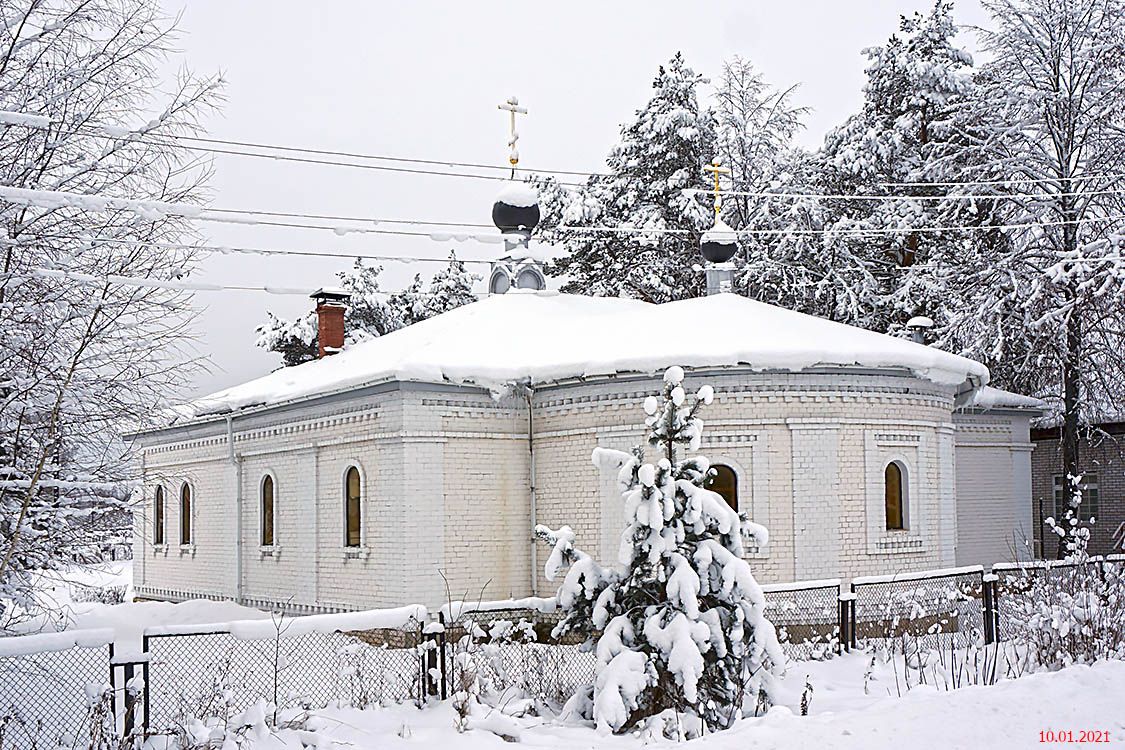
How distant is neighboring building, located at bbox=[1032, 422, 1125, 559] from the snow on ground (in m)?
13.5

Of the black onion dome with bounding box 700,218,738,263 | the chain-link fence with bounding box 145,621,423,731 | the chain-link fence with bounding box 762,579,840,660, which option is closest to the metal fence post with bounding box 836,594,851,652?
the chain-link fence with bounding box 762,579,840,660

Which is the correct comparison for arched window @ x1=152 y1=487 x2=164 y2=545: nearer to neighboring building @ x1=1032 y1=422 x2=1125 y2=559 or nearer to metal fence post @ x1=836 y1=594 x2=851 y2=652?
metal fence post @ x1=836 y1=594 x2=851 y2=652

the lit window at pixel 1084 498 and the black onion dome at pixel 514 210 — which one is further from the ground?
the black onion dome at pixel 514 210

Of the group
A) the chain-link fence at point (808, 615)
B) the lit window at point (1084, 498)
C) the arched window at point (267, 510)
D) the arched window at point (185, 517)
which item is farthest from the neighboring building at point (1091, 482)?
the arched window at point (185, 517)

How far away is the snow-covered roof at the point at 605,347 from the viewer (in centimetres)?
1543

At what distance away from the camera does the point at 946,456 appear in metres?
16.8

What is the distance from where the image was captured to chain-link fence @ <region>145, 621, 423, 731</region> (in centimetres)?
966

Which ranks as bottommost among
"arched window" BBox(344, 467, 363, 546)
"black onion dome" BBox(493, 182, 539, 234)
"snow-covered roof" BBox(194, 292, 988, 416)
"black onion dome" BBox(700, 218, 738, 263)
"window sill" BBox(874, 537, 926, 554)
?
"window sill" BBox(874, 537, 926, 554)

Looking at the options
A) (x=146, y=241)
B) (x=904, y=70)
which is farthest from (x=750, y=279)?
(x=146, y=241)

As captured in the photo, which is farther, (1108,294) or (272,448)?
(1108,294)

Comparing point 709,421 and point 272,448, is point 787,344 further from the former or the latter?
point 272,448

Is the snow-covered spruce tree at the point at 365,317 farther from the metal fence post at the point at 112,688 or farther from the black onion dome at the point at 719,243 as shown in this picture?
the metal fence post at the point at 112,688

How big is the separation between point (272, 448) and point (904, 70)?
1996 cm

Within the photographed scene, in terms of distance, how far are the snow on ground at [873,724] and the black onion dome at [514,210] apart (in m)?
11.4
